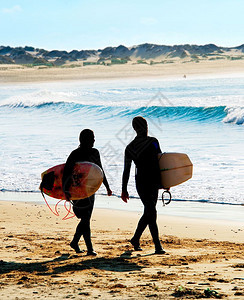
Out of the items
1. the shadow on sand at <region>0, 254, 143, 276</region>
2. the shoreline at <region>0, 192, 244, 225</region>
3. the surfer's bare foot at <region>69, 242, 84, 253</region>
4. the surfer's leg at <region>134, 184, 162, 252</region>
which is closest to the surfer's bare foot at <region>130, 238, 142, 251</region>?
the surfer's leg at <region>134, 184, 162, 252</region>

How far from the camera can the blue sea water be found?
10570 mm

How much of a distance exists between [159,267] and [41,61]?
83402 millimetres

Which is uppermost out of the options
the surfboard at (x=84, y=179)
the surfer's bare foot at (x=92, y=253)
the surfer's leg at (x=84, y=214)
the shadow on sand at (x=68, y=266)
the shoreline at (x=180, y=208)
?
the surfboard at (x=84, y=179)

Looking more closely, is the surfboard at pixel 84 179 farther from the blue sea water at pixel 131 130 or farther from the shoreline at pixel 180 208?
the blue sea water at pixel 131 130

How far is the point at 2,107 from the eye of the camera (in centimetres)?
3303

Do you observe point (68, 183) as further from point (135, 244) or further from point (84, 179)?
point (135, 244)

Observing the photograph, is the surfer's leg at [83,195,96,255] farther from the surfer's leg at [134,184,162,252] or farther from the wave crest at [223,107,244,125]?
the wave crest at [223,107,244,125]

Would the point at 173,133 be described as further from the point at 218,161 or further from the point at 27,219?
the point at 27,219

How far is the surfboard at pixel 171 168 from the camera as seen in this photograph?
5781 mm

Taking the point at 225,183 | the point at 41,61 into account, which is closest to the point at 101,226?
the point at 225,183

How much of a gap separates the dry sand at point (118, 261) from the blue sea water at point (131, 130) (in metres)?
2.11

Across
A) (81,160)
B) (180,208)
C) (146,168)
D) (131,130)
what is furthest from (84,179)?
(131,130)

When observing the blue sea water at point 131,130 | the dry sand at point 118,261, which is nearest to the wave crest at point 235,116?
the blue sea water at point 131,130

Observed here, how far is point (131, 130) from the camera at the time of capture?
813 inches
